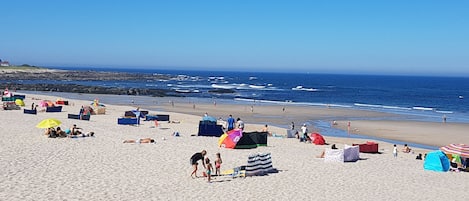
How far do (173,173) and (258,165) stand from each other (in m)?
2.47

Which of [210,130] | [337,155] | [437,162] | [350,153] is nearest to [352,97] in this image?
[210,130]

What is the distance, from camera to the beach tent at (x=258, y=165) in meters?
14.7

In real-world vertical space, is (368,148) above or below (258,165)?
below

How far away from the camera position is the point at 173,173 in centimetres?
1468

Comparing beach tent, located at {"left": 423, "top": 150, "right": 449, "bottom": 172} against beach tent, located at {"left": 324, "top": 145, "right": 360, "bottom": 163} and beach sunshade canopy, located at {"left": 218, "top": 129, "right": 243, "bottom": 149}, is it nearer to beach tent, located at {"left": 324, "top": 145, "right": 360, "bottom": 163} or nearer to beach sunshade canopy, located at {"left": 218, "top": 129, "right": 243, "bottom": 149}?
beach tent, located at {"left": 324, "top": 145, "right": 360, "bottom": 163}

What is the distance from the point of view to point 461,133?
31984mm

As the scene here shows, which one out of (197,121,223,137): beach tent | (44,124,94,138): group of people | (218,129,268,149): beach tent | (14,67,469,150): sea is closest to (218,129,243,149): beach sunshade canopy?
(218,129,268,149): beach tent

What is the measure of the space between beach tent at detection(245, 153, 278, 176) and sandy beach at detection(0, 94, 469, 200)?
0.27 metres

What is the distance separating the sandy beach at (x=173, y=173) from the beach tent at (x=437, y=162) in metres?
0.32

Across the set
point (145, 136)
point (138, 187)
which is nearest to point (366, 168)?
point (138, 187)

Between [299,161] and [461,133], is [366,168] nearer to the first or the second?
[299,161]

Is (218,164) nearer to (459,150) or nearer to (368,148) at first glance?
(368,148)

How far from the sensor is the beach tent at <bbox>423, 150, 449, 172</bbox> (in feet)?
56.3

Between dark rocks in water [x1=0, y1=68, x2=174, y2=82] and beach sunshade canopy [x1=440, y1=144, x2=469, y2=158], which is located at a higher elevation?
beach sunshade canopy [x1=440, y1=144, x2=469, y2=158]
